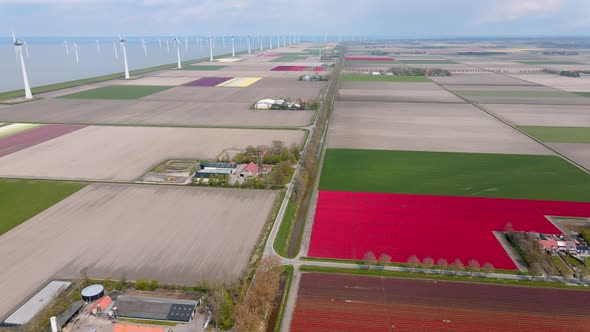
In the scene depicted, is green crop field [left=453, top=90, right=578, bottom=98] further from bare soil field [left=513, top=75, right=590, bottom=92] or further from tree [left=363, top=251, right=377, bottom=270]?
tree [left=363, top=251, right=377, bottom=270]

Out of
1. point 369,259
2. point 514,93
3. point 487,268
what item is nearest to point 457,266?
point 487,268

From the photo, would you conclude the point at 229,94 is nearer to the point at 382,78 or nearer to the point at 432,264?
the point at 382,78

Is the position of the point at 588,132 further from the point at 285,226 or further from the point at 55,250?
the point at 55,250

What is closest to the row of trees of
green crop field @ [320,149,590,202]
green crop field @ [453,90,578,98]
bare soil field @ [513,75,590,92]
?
green crop field @ [320,149,590,202]

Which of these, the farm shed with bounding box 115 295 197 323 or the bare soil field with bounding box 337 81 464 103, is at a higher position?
the bare soil field with bounding box 337 81 464 103

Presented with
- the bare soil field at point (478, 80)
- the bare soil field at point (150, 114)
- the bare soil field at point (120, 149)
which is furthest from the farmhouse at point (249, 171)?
the bare soil field at point (478, 80)

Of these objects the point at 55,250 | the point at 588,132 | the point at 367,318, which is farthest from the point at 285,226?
the point at 588,132
